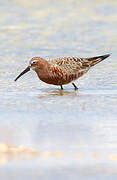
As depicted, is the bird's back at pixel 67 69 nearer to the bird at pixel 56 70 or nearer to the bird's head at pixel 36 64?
the bird at pixel 56 70

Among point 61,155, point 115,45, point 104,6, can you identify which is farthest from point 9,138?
point 104,6

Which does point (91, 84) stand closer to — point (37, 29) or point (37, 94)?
point (37, 94)

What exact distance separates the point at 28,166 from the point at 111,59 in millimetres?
7452

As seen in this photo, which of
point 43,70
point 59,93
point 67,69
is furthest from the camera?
point 67,69

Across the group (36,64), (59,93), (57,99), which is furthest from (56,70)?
Answer: (57,99)

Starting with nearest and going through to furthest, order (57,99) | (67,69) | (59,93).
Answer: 1. (57,99)
2. (59,93)
3. (67,69)

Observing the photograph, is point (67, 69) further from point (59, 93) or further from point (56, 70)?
point (59, 93)

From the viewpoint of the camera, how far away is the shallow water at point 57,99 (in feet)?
19.2

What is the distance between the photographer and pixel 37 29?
636 inches

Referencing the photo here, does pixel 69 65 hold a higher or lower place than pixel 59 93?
higher

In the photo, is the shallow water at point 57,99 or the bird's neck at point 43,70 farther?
the bird's neck at point 43,70

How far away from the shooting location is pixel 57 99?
31.0 ft

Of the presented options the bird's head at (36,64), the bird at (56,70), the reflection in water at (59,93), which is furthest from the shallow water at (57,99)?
the bird's head at (36,64)

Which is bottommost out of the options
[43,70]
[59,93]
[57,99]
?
[59,93]
